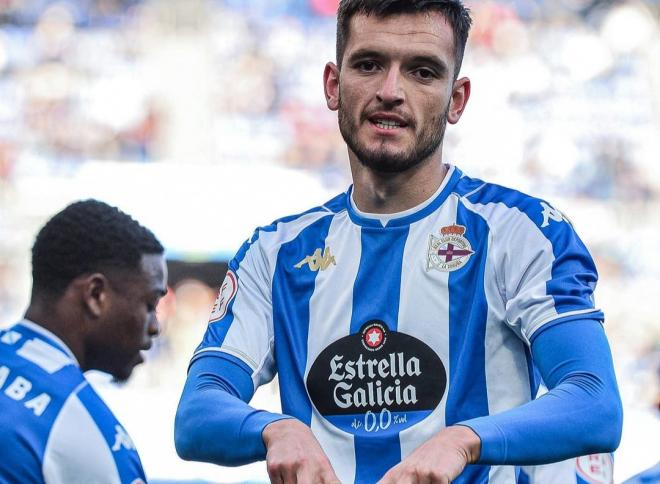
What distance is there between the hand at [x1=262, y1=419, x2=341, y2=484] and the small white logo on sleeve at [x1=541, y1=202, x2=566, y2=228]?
67 centimetres

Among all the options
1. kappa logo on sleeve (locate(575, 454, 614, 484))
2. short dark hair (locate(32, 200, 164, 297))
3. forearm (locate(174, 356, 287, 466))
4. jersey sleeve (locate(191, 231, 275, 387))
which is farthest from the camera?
kappa logo on sleeve (locate(575, 454, 614, 484))

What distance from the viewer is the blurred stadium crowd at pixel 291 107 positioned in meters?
11.6

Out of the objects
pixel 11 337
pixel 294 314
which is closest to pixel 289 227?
pixel 294 314

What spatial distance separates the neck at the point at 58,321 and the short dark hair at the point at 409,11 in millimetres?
1024

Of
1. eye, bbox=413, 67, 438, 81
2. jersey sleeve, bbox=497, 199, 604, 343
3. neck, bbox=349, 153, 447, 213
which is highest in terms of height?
eye, bbox=413, 67, 438, 81

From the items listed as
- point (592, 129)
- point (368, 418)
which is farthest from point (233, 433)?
point (592, 129)

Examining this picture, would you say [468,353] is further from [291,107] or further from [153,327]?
[291,107]

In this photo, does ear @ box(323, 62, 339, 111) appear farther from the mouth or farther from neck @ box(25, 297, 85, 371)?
neck @ box(25, 297, 85, 371)

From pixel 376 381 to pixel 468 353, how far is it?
189 millimetres

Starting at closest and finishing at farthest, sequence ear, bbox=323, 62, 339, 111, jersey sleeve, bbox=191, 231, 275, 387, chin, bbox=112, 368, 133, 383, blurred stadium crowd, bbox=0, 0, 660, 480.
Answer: jersey sleeve, bbox=191, 231, 275, 387 < ear, bbox=323, 62, 339, 111 < chin, bbox=112, 368, 133, 383 < blurred stadium crowd, bbox=0, 0, 660, 480

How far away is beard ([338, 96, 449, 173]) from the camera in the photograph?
2.43m

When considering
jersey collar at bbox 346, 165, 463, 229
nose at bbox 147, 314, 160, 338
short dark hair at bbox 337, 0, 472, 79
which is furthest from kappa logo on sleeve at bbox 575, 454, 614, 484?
short dark hair at bbox 337, 0, 472, 79

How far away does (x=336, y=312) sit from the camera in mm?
2457

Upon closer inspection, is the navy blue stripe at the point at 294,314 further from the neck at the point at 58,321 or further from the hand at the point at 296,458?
the neck at the point at 58,321
